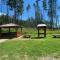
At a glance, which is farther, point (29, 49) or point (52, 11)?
point (52, 11)

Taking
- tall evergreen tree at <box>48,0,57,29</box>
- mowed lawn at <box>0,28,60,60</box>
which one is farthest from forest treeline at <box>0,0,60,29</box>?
mowed lawn at <box>0,28,60,60</box>

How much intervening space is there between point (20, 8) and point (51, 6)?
1591 centimetres

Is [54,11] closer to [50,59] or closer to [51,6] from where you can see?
[51,6]

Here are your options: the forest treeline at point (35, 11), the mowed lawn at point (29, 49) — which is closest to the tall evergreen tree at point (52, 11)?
the forest treeline at point (35, 11)

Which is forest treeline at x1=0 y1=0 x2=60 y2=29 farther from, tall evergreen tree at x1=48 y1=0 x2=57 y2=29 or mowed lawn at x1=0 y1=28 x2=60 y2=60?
mowed lawn at x1=0 y1=28 x2=60 y2=60

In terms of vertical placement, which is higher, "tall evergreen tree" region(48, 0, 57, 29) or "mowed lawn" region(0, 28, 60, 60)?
"tall evergreen tree" region(48, 0, 57, 29)

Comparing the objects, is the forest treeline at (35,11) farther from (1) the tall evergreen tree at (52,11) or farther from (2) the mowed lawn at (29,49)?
(2) the mowed lawn at (29,49)

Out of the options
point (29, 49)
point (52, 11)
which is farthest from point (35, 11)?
point (29, 49)

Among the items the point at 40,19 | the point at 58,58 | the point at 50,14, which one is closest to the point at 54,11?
the point at 50,14

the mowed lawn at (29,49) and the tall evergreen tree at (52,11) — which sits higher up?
the tall evergreen tree at (52,11)

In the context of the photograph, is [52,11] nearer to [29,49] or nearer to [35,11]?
[35,11]

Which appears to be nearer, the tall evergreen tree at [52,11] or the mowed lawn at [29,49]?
the mowed lawn at [29,49]

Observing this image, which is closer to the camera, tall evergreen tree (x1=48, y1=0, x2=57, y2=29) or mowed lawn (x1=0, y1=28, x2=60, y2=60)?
mowed lawn (x1=0, y1=28, x2=60, y2=60)

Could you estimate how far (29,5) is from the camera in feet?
270
